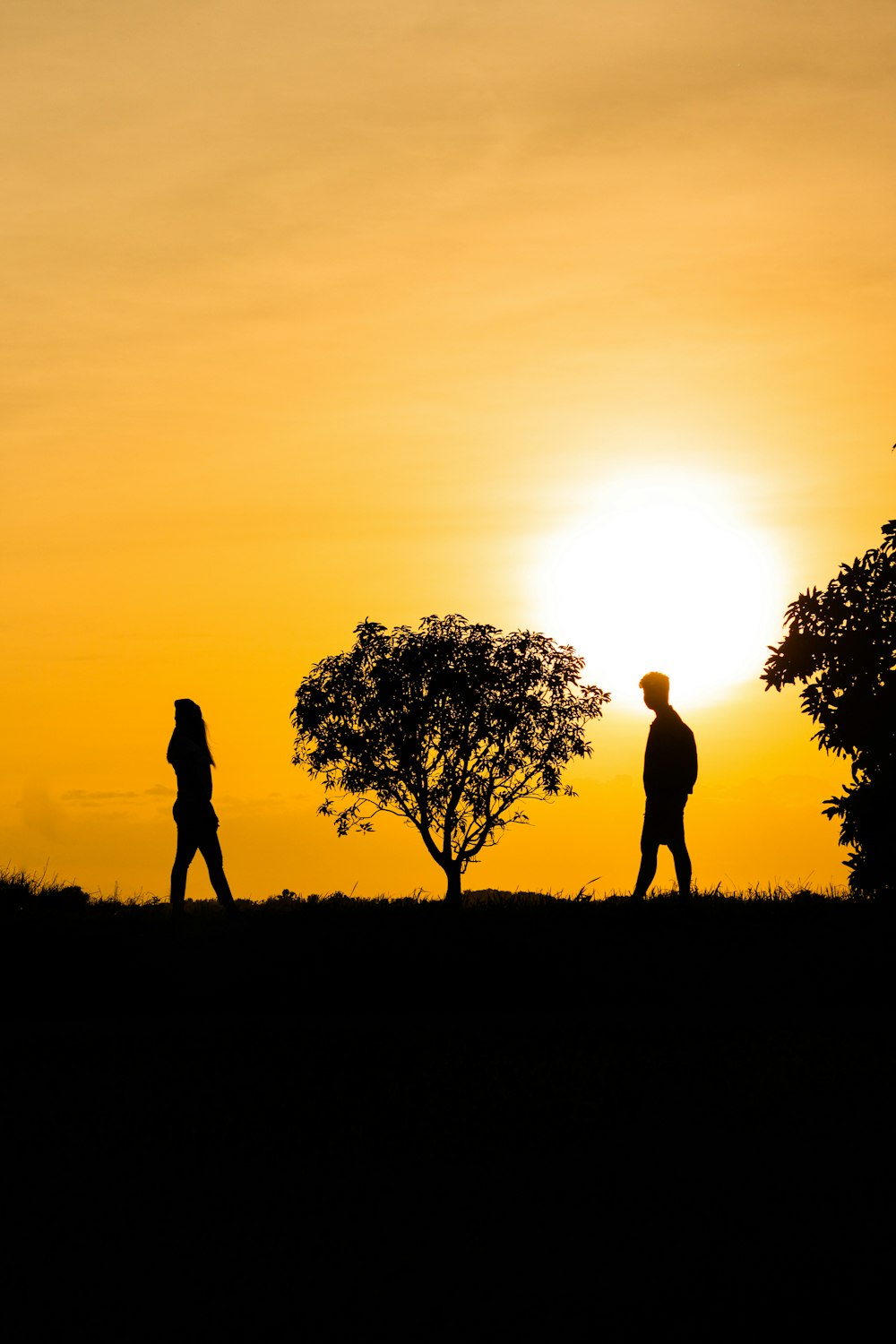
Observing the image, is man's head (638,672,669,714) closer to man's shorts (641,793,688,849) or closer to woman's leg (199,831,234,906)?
man's shorts (641,793,688,849)

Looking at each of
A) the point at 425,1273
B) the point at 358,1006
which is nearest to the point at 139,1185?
the point at 425,1273

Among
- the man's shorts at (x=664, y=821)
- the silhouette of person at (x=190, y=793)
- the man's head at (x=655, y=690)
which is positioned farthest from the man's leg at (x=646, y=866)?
the silhouette of person at (x=190, y=793)

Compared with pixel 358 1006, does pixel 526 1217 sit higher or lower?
lower

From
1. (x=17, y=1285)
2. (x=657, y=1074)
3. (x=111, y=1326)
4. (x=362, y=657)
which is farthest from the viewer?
(x=362, y=657)

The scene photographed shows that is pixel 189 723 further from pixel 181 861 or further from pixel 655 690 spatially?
pixel 655 690

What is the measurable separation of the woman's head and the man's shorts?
19.5 ft

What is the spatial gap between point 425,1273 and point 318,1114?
3024mm

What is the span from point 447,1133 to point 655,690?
10994mm

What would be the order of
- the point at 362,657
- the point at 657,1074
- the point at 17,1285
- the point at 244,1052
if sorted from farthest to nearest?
1. the point at 362,657
2. the point at 244,1052
3. the point at 657,1074
4. the point at 17,1285

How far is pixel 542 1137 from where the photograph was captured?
8.97 metres

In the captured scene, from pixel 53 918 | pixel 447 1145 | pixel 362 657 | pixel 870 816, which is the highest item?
pixel 362 657

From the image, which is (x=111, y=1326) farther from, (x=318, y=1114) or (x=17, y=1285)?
(x=318, y=1114)

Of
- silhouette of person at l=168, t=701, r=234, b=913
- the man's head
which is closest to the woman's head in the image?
silhouette of person at l=168, t=701, r=234, b=913

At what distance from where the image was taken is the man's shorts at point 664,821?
19.4 m
